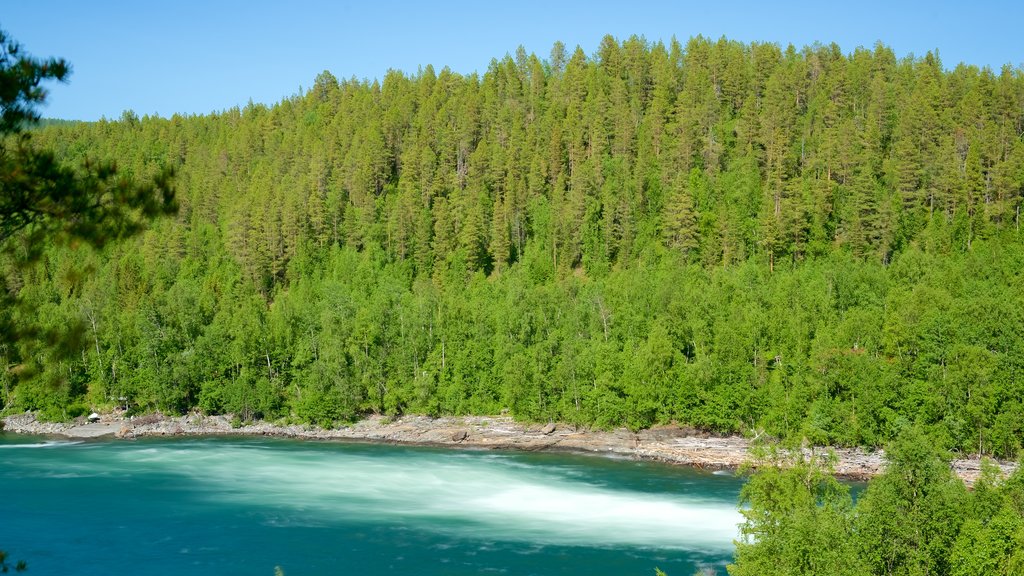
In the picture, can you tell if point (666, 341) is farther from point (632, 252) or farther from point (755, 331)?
point (632, 252)

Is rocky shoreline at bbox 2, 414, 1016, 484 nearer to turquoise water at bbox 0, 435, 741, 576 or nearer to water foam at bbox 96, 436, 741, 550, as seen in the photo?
turquoise water at bbox 0, 435, 741, 576

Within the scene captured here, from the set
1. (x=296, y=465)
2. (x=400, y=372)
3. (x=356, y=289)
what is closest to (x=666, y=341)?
(x=400, y=372)

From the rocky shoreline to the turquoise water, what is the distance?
255 centimetres

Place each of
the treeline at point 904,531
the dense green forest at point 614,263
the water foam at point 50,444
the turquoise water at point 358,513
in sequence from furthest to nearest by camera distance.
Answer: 1. the water foam at point 50,444
2. the dense green forest at point 614,263
3. the turquoise water at point 358,513
4. the treeline at point 904,531

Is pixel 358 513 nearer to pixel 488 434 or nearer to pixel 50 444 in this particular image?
pixel 488 434

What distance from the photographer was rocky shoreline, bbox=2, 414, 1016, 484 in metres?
50.3

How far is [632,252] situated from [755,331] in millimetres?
21642

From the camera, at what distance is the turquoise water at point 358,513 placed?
111ft

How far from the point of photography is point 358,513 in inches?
1628

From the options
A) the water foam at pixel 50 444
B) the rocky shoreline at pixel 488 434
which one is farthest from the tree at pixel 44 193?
the water foam at pixel 50 444

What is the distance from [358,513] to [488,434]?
Answer: 20206 mm

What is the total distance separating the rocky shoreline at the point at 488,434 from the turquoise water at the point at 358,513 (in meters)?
2.55

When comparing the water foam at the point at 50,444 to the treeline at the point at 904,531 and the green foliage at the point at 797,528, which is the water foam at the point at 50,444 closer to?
the green foliage at the point at 797,528

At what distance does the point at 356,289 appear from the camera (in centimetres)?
8112
